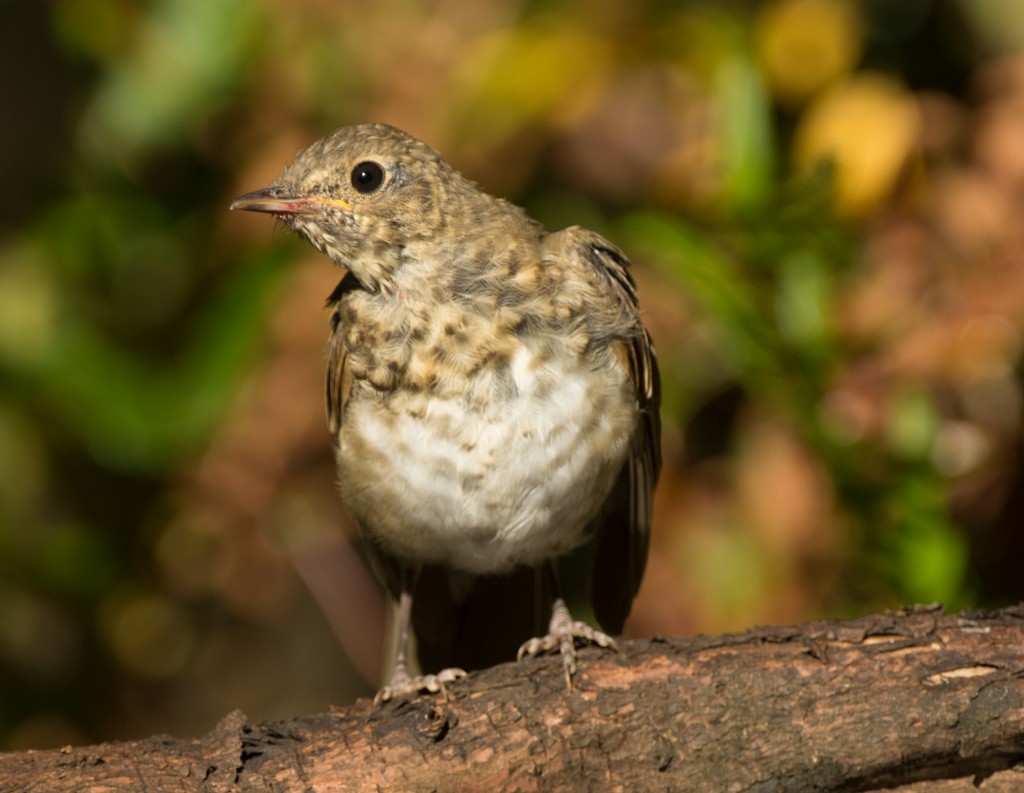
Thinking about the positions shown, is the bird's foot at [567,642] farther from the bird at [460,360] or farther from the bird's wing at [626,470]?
the bird's wing at [626,470]

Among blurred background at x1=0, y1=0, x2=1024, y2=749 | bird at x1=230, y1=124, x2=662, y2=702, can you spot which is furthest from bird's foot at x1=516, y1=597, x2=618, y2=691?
blurred background at x1=0, y1=0, x2=1024, y2=749

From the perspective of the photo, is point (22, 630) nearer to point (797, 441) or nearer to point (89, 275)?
point (89, 275)

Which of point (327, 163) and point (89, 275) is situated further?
point (89, 275)

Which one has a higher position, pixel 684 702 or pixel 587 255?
pixel 587 255

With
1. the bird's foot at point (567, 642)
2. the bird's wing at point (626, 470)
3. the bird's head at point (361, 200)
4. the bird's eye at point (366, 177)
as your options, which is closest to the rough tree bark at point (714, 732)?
the bird's foot at point (567, 642)

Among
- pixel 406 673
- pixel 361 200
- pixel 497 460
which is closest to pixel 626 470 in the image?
pixel 497 460

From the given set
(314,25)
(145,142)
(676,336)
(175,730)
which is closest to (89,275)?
(145,142)
